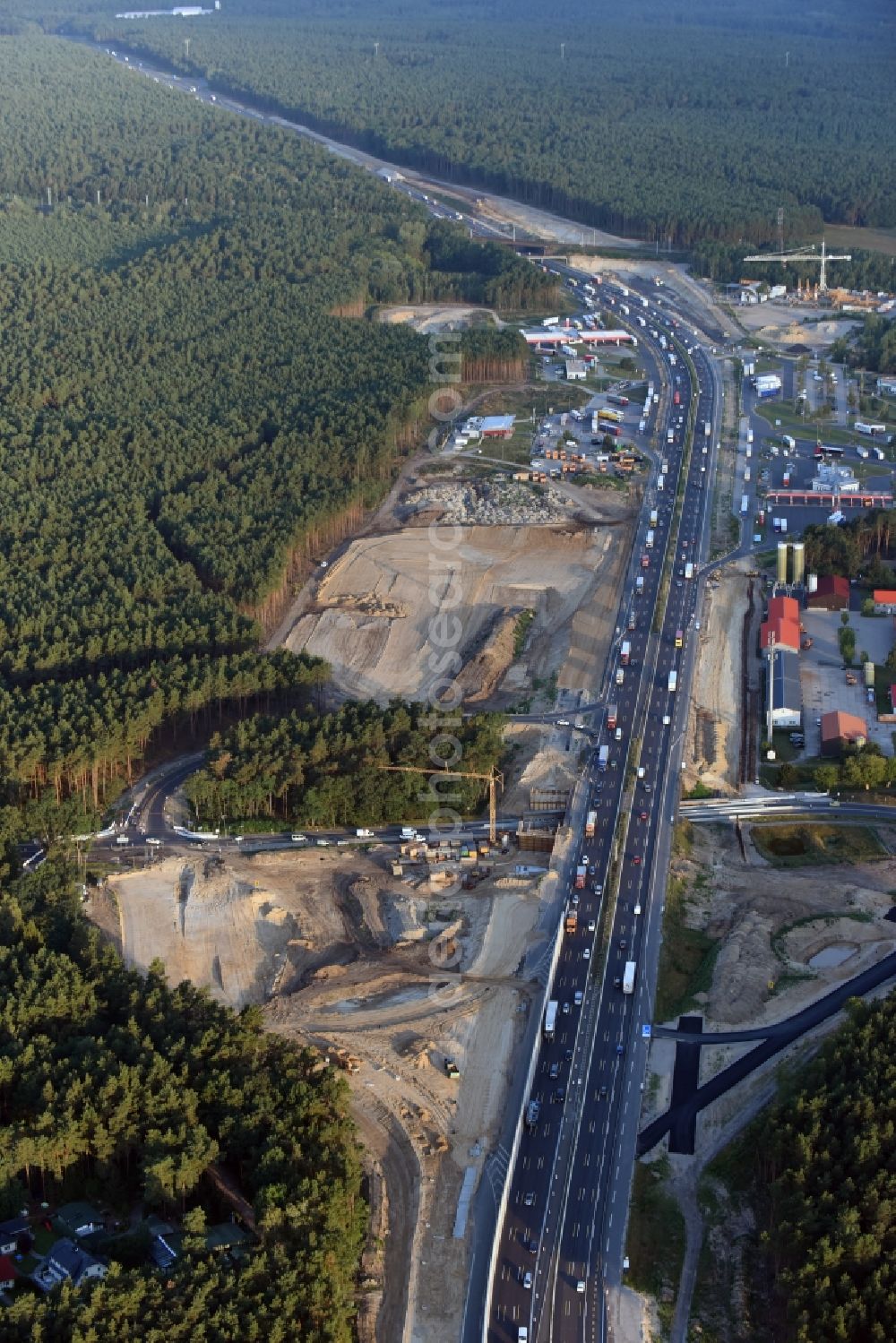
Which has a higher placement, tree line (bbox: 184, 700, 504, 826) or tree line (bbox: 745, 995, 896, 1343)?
tree line (bbox: 184, 700, 504, 826)

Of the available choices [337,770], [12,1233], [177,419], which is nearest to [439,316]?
[177,419]

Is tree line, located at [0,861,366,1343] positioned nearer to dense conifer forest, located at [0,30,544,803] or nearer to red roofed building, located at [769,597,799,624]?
dense conifer forest, located at [0,30,544,803]

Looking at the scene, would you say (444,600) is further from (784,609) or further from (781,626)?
(781,626)

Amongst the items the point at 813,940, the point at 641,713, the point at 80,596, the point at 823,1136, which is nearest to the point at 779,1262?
the point at 823,1136

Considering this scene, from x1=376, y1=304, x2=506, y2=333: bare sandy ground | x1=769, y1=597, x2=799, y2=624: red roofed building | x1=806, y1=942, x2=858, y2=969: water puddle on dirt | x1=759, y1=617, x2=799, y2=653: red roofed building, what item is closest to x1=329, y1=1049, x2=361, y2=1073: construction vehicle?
x1=806, y1=942, x2=858, y2=969: water puddle on dirt

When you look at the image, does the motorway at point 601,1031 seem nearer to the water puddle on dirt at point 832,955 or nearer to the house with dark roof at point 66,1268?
the water puddle on dirt at point 832,955

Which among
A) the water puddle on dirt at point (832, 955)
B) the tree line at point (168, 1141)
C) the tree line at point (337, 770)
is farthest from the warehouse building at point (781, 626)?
the tree line at point (168, 1141)
